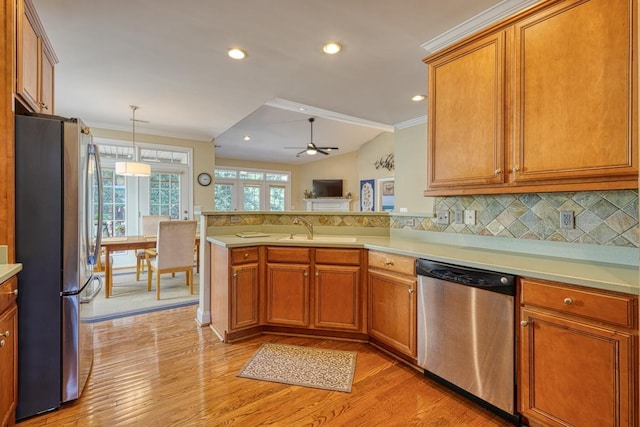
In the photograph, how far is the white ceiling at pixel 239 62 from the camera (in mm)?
2047

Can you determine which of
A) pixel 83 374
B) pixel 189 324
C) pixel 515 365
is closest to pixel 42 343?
pixel 83 374


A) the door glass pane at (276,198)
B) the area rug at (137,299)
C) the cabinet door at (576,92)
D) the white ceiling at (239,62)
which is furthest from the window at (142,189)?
the cabinet door at (576,92)

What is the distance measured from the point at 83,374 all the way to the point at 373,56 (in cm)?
320

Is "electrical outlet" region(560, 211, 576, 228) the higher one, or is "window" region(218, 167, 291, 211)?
"window" region(218, 167, 291, 211)

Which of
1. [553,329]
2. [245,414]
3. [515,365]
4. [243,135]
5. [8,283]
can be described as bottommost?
[245,414]

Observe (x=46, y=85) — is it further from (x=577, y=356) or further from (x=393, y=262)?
(x=577, y=356)

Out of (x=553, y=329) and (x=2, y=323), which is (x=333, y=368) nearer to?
(x=553, y=329)

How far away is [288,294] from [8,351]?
167 cm

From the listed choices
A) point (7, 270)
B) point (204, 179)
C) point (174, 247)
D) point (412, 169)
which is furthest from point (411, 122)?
point (7, 270)

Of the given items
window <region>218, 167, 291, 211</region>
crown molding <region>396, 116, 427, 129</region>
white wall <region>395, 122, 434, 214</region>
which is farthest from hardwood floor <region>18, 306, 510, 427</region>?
window <region>218, 167, 291, 211</region>

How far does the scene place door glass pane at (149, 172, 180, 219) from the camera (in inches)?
220

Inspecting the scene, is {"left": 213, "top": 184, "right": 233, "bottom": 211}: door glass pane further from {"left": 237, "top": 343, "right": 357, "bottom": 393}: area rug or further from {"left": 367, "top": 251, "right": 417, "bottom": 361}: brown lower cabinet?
{"left": 367, "top": 251, "right": 417, "bottom": 361}: brown lower cabinet

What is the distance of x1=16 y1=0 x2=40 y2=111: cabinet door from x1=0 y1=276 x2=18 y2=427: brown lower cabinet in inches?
41.5

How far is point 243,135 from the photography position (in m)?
7.00
